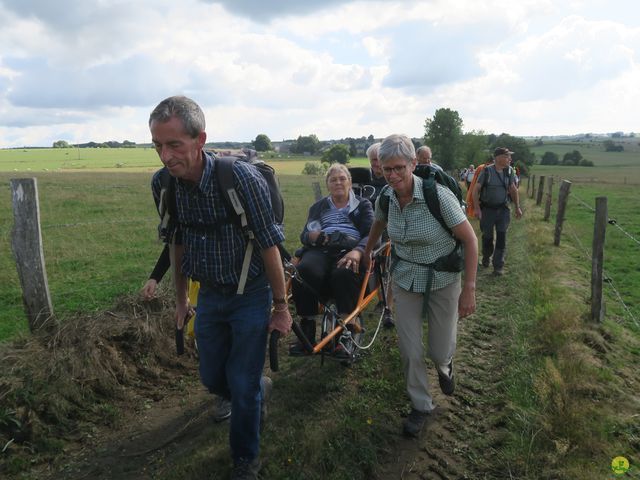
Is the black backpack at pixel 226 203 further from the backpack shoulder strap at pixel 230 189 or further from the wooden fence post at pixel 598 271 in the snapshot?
the wooden fence post at pixel 598 271

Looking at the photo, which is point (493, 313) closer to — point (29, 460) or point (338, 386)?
point (338, 386)

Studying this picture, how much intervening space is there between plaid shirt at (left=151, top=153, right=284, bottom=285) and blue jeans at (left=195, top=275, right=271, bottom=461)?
0.47ft

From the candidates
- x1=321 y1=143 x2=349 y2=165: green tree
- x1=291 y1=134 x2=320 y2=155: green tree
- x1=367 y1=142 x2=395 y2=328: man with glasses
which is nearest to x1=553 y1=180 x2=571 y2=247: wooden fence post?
x1=367 y1=142 x2=395 y2=328: man with glasses

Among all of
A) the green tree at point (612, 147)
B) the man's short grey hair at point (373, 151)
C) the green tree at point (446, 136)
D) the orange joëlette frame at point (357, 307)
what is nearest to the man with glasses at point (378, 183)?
the man's short grey hair at point (373, 151)

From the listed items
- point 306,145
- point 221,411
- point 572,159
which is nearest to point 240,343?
point 221,411

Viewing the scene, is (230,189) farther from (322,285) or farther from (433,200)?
(322,285)

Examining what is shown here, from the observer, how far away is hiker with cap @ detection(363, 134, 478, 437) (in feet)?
11.2

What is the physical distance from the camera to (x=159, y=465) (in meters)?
3.46

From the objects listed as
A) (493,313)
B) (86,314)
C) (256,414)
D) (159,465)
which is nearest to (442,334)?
(256,414)

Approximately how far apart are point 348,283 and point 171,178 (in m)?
2.18

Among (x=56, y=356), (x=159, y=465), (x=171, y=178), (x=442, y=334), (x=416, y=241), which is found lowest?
(x=159, y=465)

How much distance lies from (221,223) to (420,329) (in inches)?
72.5

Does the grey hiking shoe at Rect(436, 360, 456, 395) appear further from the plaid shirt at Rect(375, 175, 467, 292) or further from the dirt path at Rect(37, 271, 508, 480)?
the plaid shirt at Rect(375, 175, 467, 292)

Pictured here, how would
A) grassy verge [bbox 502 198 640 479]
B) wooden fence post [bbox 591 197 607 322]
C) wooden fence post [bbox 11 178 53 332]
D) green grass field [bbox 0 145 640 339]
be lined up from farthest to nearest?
green grass field [bbox 0 145 640 339], wooden fence post [bbox 591 197 607 322], wooden fence post [bbox 11 178 53 332], grassy verge [bbox 502 198 640 479]
